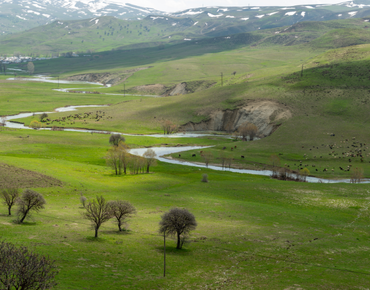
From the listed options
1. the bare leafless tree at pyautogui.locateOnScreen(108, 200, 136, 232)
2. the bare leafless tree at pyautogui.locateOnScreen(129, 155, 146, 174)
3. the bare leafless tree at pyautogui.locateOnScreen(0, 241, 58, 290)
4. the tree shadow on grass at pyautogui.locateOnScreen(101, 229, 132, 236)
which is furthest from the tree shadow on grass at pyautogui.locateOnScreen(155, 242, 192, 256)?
the bare leafless tree at pyautogui.locateOnScreen(129, 155, 146, 174)

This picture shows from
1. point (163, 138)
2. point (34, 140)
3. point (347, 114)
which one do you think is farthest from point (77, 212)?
point (347, 114)

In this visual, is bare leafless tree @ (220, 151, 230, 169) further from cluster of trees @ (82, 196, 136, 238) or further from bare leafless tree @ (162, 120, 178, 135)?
cluster of trees @ (82, 196, 136, 238)

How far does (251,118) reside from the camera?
510ft

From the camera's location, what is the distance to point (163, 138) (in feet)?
453

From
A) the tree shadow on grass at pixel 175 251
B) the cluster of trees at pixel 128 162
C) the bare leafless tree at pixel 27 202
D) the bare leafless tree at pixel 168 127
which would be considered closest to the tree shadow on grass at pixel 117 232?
the tree shadow on grass at pixel 175 251

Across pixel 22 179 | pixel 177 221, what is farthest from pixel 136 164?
pixel 177 221

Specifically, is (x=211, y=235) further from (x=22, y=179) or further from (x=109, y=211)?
(x=22, y=179)

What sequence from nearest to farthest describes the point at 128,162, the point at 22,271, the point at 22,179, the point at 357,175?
the point at 22,271, the point at 22,179, the point at 128,162, the point at 357,175

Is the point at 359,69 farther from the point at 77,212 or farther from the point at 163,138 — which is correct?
the point at 77,212

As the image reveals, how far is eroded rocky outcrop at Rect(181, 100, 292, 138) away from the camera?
149 m

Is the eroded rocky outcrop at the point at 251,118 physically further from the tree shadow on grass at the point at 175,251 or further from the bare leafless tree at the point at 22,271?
the bare leafless tree at the point at 22,271

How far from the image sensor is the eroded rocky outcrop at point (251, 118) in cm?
14875

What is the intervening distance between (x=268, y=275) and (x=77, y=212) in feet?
90.9

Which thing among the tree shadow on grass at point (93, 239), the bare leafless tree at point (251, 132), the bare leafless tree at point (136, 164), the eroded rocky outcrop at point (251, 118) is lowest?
the tree shadow on grass at point (93, 239)
